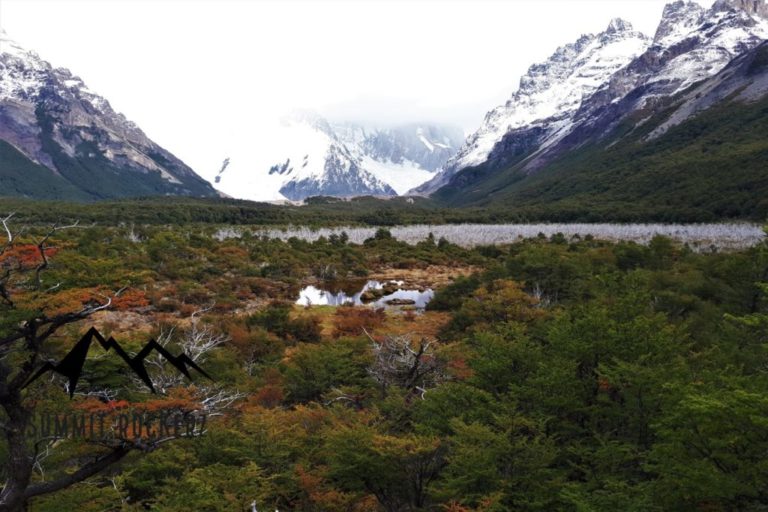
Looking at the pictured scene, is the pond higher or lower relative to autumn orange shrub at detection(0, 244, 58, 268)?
lower

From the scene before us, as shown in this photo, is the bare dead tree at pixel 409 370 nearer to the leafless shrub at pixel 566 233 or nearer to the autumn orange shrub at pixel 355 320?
→ the autumn orange shrub at pixel 355 320

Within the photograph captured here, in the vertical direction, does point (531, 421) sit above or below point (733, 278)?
below

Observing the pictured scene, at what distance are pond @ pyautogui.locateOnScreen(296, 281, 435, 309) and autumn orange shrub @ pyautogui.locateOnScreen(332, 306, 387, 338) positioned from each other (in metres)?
5.77

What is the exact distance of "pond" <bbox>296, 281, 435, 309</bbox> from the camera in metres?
51.5

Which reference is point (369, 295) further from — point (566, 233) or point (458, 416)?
point (566, 233)

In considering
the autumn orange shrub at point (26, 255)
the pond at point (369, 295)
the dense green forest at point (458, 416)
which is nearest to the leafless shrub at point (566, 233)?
the pond at point (369, 295)

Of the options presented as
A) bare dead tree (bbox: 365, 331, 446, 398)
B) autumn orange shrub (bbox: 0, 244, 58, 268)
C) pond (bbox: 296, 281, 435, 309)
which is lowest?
pond (bbox: 296, 281, 435, 309)

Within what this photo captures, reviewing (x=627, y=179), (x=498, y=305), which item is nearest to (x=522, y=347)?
(x=498, y=305)

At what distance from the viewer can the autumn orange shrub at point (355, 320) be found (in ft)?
121

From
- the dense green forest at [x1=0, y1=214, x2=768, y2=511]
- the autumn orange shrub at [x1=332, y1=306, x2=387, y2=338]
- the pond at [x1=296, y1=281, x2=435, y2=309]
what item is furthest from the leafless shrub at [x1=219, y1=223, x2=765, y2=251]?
the dense green forest at [x1=0, y1=214, x2=768, y2=511]

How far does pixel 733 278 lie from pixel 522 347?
65.4ft

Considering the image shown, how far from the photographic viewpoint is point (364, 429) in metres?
13.2

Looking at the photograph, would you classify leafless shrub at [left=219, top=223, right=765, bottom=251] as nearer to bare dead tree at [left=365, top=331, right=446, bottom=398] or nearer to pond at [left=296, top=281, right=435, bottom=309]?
pond at [left=296, top=281, right=435, bottom=309]

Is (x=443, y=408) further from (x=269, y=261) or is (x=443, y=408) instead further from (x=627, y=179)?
(x=627, y=179)
